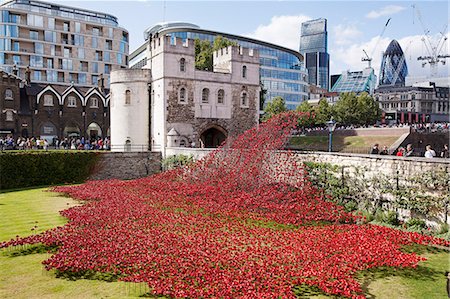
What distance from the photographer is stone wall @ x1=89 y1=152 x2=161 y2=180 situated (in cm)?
3025

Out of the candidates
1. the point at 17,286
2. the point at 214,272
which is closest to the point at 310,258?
the point at 214,272

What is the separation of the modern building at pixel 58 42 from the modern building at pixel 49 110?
12.2m

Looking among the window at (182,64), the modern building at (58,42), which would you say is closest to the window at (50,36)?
the modern building at (58,42)

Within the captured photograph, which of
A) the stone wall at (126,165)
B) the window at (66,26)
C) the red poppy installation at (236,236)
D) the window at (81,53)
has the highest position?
the window at (66,26)

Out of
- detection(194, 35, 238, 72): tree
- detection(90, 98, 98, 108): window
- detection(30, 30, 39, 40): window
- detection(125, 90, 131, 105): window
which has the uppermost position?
detection(30, 30, 39, 40): window

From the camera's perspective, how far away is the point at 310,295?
8.66 metres

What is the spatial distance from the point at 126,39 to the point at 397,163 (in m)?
72.5

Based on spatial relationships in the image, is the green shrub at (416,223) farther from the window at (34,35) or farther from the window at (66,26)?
the window at (66,26)

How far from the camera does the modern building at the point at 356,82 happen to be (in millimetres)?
167625

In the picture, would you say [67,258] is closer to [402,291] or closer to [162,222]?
[162,222]

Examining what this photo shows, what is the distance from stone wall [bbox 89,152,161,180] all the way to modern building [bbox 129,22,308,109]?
55.5m

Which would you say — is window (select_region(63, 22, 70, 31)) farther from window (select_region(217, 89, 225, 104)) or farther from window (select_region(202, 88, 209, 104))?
window (select_region(217, 89, 225, 104))

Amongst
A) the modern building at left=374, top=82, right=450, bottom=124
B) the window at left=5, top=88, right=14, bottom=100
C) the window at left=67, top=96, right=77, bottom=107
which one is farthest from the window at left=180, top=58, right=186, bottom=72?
the modern building at left=374, top=82, right=450, bottom=124

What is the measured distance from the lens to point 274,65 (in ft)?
305
